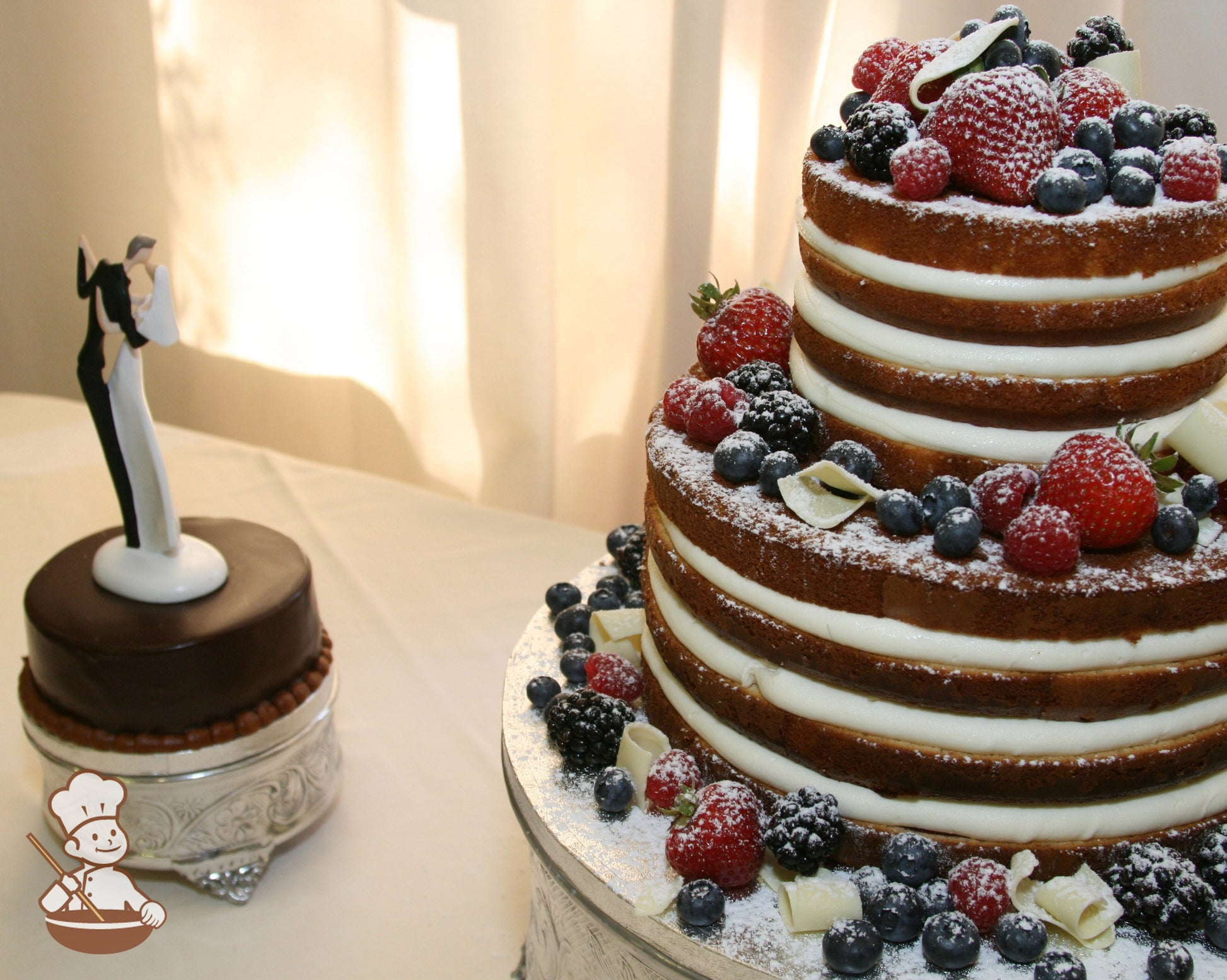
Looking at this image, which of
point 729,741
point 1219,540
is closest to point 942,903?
point 729,741

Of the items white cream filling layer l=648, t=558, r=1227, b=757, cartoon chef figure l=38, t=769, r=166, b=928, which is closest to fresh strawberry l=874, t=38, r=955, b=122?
white cream filling layer l=648, t=558, r=1227, b=757

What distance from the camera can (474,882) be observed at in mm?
1779

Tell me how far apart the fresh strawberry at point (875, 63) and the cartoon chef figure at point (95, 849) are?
4.24 feet

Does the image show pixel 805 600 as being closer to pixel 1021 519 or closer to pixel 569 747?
pixel 1021 519

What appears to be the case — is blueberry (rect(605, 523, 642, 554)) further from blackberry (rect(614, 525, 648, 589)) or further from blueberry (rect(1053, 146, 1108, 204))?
blueberry (rect(1053, 146, 1108, 204))

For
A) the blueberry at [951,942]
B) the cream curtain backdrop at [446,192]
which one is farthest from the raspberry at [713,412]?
the cream curtain backdrop at [446,192]

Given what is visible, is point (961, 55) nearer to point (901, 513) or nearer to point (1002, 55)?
point (1002, 55)

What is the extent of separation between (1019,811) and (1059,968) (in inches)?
6.5

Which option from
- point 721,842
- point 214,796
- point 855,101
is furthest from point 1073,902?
point 214,796

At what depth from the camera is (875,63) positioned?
1466 mm

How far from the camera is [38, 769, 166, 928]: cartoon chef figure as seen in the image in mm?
1679

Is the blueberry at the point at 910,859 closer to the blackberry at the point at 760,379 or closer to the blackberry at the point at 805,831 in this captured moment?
the blackberry at the point at 805,831

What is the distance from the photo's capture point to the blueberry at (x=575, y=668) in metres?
1.56

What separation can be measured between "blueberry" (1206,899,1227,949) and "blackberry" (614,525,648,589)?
862 millimetres
